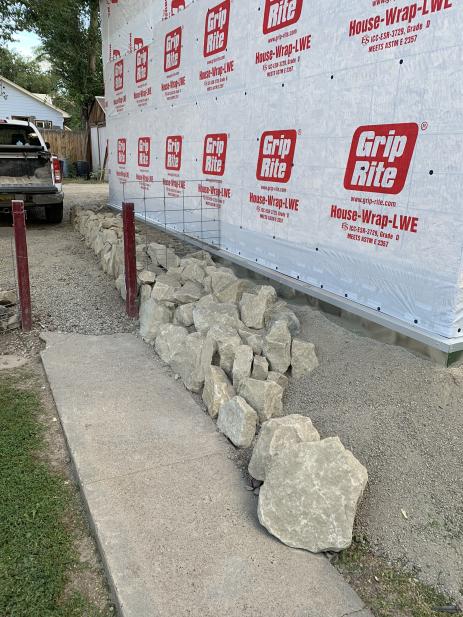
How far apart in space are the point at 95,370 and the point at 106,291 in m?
2.16

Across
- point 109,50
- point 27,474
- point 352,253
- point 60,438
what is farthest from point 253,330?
point 109,50

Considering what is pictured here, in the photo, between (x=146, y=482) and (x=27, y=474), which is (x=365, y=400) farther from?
(x=27, y=474)

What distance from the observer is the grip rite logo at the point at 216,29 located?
5895mm

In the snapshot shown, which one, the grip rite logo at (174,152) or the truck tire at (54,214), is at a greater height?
the grip rite logo at (174,152)

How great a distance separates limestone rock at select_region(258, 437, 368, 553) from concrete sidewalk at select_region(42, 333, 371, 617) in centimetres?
9

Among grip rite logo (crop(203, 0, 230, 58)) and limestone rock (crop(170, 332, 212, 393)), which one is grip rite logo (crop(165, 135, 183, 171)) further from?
limestone rock (crop(170, 332, 212, 393))

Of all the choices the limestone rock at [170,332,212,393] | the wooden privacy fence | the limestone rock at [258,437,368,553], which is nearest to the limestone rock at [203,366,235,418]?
the limestone rock at [170,332,212,393]

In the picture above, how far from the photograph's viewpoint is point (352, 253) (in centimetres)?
426

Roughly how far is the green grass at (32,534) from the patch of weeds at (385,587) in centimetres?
109

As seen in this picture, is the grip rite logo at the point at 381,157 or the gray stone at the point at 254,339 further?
the gray stone at the point at 254,339

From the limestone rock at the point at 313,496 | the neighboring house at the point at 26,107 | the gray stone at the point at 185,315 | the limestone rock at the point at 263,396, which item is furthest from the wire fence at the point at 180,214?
the neighboring house at the point at 26,107

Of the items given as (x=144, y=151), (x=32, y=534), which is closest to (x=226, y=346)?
(x=32, y=534)

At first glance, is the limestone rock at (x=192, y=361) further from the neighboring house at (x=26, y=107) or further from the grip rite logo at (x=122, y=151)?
the neighboring house at (x=26, y=107)

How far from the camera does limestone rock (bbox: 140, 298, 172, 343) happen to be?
15.3ft
